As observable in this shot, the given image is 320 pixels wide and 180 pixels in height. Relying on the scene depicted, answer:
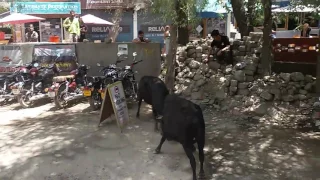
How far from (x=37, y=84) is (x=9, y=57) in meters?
2.29

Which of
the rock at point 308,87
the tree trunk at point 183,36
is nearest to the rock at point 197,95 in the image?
the rock at point 308,87

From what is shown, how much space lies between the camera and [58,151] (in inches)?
242

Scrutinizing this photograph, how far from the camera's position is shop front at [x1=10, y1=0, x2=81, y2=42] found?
19.3 meters

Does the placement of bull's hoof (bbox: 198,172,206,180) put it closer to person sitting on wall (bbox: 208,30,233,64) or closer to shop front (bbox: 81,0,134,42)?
person sitting on wall (bbox: 208,30,233,64)

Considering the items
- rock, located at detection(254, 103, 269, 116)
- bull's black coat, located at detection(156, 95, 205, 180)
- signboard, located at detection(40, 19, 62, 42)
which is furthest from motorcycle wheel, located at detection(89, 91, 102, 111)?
signboard, located at detection(40, 19, 62, 42)

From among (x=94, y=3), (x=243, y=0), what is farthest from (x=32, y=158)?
(x=94, y=3)

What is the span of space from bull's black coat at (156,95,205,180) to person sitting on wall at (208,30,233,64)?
5252 millimetres

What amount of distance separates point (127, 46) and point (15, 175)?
6391 mm

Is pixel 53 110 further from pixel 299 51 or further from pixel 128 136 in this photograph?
pixel 299 51

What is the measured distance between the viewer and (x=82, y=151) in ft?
20.1

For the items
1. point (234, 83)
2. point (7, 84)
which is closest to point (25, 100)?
point (7, 84)

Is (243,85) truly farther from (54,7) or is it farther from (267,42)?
(54,7)

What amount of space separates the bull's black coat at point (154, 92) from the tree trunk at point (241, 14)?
4.41 m

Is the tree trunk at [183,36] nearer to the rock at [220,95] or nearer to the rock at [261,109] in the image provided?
the rock at [220,95]
